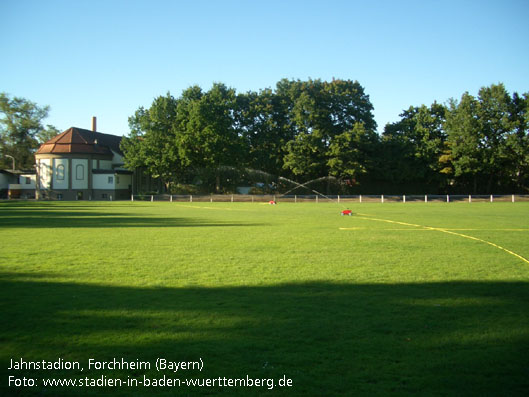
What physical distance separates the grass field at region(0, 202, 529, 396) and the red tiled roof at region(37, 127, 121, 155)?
64.1 metres

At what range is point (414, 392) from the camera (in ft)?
13.8

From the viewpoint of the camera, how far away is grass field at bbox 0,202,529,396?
15.1ft

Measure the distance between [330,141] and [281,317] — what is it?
6018cm

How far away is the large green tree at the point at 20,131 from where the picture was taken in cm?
8794

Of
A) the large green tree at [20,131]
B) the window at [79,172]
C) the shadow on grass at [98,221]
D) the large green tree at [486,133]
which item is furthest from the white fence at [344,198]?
the large green tree at [20,131]

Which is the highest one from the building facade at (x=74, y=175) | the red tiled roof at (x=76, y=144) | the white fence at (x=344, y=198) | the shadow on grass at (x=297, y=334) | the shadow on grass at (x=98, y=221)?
the red tiled roof at (x=76, y=144)

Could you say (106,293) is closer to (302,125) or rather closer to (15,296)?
(15,296)

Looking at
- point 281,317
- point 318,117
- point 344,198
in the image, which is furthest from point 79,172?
point 281,317

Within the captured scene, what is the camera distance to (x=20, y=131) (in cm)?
8950

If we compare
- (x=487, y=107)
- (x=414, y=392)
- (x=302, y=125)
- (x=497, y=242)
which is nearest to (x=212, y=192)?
(x=302, y=125)

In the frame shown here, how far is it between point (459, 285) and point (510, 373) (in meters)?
4.18

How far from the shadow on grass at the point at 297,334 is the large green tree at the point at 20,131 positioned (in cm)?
9433

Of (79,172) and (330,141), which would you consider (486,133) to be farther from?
(79,172)

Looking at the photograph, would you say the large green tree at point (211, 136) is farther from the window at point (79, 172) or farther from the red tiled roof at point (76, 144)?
the window at point (79, 172)
